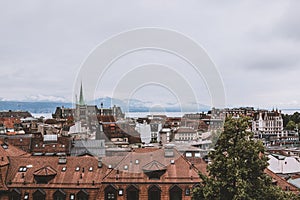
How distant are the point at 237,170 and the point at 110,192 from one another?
1590cm

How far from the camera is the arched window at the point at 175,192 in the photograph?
35.7 m

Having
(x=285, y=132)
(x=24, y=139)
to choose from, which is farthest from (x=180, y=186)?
(x=285, y=132)

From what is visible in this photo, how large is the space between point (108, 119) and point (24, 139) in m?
66.0

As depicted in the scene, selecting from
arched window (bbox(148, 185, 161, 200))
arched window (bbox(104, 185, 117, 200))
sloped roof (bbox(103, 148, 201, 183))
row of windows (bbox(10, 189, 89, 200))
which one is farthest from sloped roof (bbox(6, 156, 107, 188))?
arched window (bbox(148, 185, 161, 200))

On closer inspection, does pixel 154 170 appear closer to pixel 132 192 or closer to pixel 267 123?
pixel 132 192

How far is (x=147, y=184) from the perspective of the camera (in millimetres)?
35875

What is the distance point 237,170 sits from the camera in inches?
944

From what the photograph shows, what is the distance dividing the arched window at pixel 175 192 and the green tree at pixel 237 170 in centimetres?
985

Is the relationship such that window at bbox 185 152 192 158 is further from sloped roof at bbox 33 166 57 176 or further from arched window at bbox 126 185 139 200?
sloped roof at bbox 33 166 57 176

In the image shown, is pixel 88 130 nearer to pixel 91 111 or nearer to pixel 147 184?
pixel 91 111

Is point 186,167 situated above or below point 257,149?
below

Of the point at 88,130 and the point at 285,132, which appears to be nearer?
the point at 88,130

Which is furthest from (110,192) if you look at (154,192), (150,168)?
(150,168)

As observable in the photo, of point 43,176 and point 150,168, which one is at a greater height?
point 150,168
